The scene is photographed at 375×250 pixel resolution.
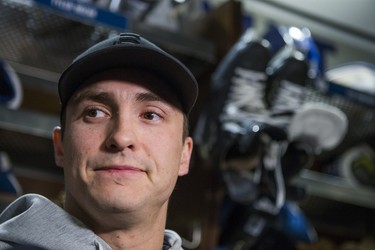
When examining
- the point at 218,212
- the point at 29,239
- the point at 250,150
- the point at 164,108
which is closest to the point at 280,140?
the point at 250,150

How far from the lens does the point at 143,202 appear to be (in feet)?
1.96

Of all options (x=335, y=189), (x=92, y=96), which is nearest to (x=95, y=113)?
(x=92, y=96)

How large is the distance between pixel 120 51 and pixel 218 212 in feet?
2.21

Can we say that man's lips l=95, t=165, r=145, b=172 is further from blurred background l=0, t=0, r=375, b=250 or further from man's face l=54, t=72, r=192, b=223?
blurred background l=0, t=0, r=375, b=250

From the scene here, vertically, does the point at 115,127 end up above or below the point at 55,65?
above

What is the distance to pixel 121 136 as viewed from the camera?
60 centimetres

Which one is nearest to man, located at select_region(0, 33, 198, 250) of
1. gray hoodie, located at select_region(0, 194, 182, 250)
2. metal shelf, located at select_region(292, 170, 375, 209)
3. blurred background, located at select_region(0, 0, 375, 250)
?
gray hoodie, located at select_region(0, 194, 182, 250)

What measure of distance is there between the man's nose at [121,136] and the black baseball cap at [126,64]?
Result: 79 mm

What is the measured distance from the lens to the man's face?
592 millimetres

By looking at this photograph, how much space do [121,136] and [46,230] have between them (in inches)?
5.1

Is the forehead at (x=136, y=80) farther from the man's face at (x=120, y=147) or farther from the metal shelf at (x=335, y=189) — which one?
the metal shelf at (x=335, y=189)

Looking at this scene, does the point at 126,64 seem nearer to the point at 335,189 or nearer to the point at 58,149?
the point at 58,149

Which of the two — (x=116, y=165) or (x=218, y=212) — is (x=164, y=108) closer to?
(x=116, y=165)

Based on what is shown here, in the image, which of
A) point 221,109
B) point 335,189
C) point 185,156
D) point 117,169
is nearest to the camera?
point 117,169
